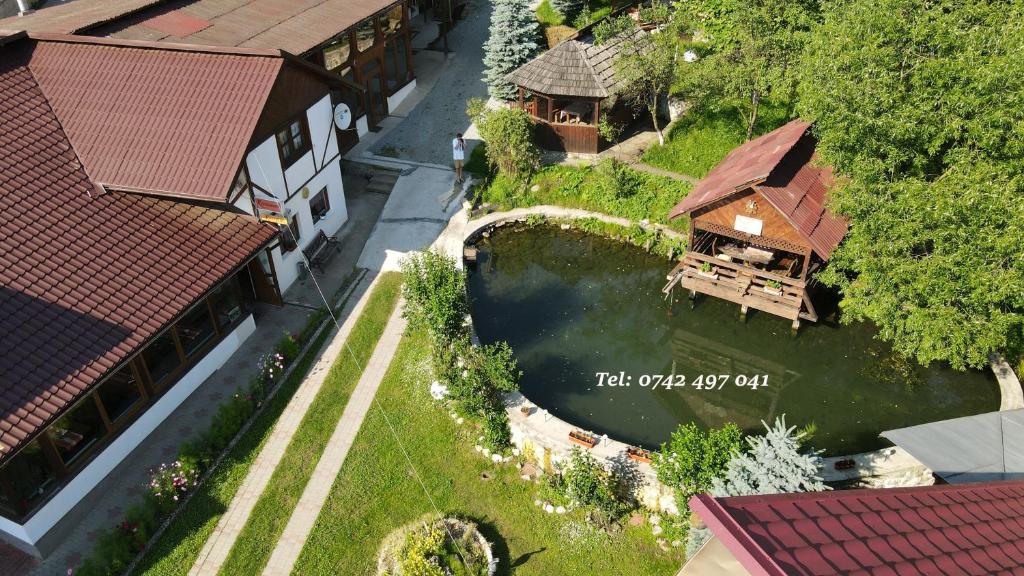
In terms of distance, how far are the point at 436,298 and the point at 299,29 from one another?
12838 millimetres

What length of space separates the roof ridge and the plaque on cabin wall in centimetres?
1306

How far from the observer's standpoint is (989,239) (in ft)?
52.7

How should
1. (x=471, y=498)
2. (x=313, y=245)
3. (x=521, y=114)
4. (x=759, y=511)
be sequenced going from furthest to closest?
1. (x=521, y=114)
2. (x=313, y=245)
3. (x=471, y=498)
4. (x=759, y=511)

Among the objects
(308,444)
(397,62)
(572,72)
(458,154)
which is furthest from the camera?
(397,62)

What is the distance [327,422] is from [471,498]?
4.28 meters

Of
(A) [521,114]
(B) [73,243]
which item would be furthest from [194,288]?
(A) [521,114]

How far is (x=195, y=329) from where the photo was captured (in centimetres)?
1959

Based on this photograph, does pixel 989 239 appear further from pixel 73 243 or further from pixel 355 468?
pixel 73 243

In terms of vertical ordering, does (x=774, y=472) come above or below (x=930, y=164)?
below

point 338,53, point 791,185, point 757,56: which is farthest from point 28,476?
point 757,56

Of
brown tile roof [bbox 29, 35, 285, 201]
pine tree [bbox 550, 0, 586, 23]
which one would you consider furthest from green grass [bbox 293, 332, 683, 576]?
pine tree [bbox 550, 0, 586, 23]

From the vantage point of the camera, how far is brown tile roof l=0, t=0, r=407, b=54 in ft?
81.8

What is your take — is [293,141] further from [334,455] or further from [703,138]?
[703,138]

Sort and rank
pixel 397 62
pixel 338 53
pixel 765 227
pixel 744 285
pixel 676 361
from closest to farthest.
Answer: pixel 765 227
pixel 676 361
pixel 744 285
pixel 338 53
pixel 397 62
